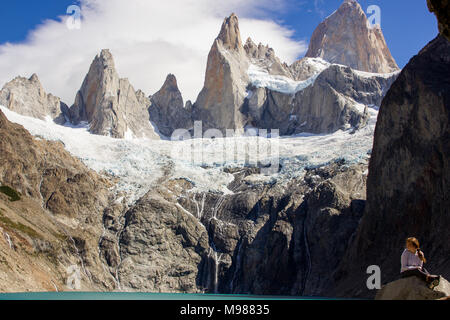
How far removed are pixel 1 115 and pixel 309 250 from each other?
2366 inches

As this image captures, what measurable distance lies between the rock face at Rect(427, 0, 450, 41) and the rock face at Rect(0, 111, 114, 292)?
58.9 m

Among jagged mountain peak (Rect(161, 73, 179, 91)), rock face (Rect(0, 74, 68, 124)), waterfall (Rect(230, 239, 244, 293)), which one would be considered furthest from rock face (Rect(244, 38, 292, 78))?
waterfall (Rect(230, 239, 244, 293))

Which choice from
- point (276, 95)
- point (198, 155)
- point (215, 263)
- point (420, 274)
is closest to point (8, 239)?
point (215, 263)

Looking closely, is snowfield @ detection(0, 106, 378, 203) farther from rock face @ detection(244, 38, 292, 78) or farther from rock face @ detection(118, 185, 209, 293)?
rock face @ detection(244, 38, 292, 78)

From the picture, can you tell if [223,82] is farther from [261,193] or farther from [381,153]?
[381,153]

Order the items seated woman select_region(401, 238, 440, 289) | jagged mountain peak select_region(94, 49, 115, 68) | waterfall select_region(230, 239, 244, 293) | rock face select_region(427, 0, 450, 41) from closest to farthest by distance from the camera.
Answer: rock face select_region(427, 0, 450, 41) → seated woman select_region(401, 238, 440, 289) → waterfall select_region(230, 239, 244, 293) → jagged mountain peak select_region(94, 49, 115, 68)

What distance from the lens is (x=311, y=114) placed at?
531 feet

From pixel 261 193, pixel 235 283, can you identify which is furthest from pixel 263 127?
pixel 235 283

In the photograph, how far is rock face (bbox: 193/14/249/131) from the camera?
168500mm

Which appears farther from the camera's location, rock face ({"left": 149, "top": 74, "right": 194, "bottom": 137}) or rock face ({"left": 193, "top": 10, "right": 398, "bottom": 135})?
rock face ({"left": 149, "top": 74, "right": 194, "bottom": 137})

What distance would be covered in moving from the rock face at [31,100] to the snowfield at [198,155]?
26572 mm

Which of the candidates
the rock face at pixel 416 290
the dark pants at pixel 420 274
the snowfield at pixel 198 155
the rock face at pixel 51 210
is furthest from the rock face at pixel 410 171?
the dark pants at pixel 420 274

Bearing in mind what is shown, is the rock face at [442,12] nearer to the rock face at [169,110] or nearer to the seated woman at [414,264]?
the seated woman at [414,264]

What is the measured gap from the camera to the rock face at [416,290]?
12.9 metres
